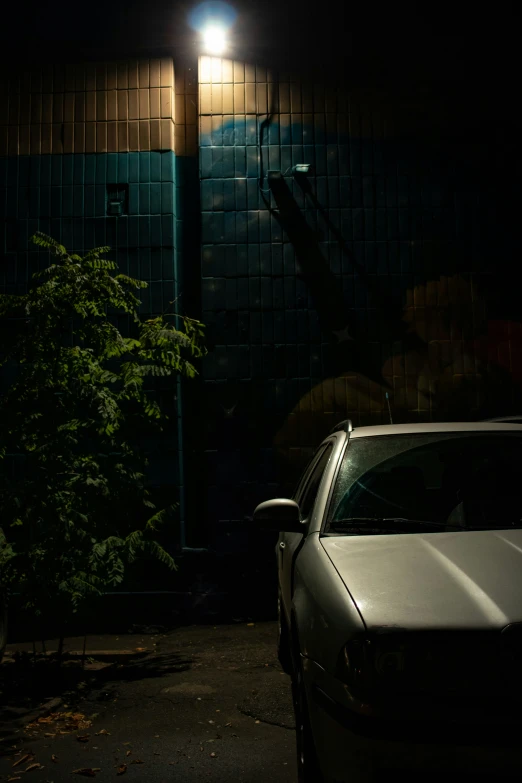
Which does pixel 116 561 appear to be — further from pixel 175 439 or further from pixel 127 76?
pixel 127 76

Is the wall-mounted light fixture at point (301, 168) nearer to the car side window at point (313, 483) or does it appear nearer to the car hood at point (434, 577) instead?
the car side window at point (313, 483)

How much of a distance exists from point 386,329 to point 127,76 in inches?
166

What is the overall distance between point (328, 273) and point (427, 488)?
488 cm

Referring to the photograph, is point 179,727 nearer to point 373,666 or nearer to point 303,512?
point 303,512

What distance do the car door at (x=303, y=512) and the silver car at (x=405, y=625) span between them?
0.18 meters

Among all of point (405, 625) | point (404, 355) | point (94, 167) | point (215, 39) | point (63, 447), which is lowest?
point (405, 625)

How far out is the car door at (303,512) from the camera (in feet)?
14.0

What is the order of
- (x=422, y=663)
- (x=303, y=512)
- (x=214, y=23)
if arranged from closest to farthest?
1. (x=422, y=663)
2. (x=303, y=512)
3. (x=214, y=23)

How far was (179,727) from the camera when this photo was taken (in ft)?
16.0

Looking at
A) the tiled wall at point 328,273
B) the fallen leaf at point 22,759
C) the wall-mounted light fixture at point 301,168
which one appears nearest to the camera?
the fallen leaf at point 22,759

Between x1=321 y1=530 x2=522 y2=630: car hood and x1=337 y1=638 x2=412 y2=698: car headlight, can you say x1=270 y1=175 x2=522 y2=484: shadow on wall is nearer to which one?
x1=321 y1=530 x2=522 y2=630: car hood

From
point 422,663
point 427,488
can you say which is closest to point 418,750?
point 422,663

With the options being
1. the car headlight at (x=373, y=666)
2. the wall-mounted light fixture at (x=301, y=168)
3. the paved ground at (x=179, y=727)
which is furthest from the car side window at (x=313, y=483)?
the wall-mounted light fixture at (x=301, y=168)

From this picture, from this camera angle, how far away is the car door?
14.0 feet
